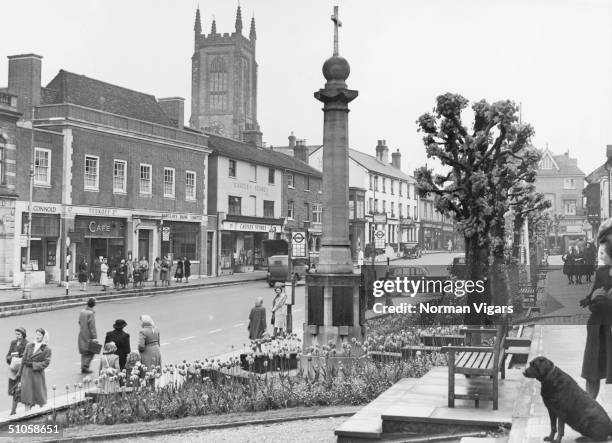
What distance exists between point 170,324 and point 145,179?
16.3m

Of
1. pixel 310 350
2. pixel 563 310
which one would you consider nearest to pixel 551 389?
pixel 310 350

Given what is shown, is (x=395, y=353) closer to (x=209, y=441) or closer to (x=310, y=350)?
(x=310, y=350)

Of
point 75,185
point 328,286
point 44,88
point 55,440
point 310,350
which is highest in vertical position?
point 44,88

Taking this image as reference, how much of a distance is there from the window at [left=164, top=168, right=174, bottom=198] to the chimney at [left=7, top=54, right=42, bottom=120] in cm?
851

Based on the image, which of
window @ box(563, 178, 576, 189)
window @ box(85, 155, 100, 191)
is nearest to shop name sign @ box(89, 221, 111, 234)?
window @ box(85, 155, 100, 191)

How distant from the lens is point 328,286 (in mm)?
13906

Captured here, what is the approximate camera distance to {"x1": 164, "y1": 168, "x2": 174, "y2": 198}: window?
1468 inches

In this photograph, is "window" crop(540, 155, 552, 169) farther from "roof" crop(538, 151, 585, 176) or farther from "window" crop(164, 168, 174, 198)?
"window" crop(164, 168, 174, 198)

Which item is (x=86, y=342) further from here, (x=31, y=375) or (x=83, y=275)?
(x=83, y=275)

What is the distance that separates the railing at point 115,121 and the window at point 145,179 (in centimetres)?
182

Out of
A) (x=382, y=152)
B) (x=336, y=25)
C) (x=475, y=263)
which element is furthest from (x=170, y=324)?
(x=382, y=152)

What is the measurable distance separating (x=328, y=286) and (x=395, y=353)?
3.10m

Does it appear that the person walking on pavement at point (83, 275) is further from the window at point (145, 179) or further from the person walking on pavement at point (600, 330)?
the person walking on pavement at point (600, 330)

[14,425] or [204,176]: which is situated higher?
[204,176]
